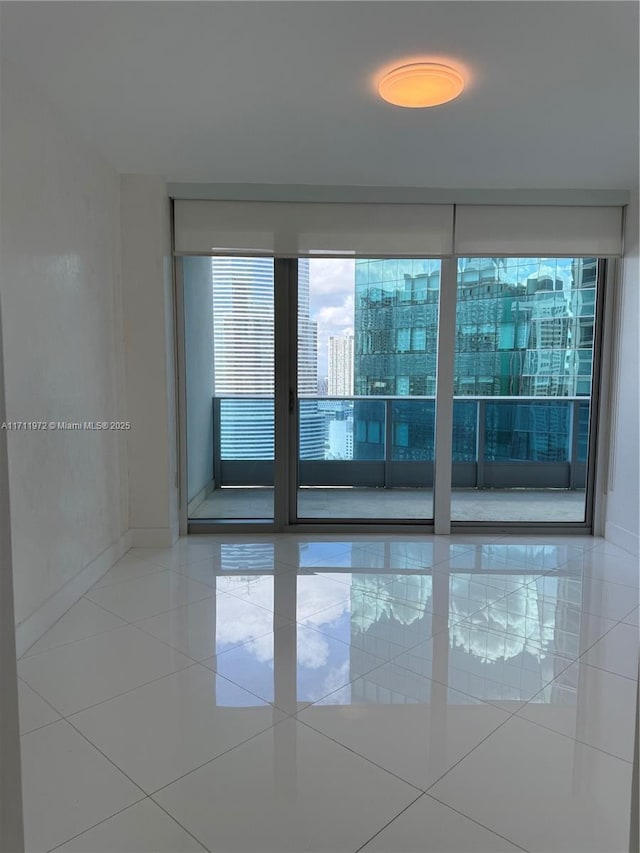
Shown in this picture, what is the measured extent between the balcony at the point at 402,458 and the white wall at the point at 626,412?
577 mm

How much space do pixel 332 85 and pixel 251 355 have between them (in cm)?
209

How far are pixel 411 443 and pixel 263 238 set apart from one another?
79.3 inches

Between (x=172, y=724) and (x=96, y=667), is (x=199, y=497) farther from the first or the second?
(x=172, y=724)

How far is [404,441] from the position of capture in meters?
4.50

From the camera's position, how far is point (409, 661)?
2.21 meters

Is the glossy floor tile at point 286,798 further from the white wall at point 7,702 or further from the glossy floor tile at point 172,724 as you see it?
the white wall at point 7,702

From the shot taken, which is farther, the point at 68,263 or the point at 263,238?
the point at 263,238

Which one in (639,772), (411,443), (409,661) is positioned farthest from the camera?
(411,443)

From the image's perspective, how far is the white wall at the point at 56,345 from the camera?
88.5 inches

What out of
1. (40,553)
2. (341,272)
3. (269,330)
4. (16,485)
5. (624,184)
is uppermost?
(624,184)

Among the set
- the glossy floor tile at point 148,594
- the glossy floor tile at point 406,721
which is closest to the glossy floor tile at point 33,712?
the glossy floor tile at point 148,594

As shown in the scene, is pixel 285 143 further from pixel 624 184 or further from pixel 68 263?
pixel 624 184

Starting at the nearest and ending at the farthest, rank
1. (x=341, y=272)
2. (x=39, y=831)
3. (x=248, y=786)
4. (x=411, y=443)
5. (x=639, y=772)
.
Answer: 1. (x=639, y=772)
2. (x=39, y=831)
3. (x=248, y=786)
4. (x=341, y=272)
5. (x=411, y=443)

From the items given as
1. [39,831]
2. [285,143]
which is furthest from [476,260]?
[39,831]
